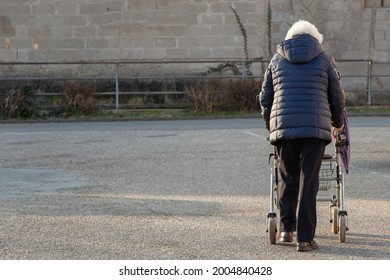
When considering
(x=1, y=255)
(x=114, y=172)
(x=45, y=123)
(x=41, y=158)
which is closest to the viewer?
(x=1, y=255)

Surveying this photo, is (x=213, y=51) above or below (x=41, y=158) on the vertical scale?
above

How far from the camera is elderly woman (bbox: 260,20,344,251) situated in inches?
305

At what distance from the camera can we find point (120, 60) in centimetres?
2609

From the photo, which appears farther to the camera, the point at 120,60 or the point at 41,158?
the point at 120,60

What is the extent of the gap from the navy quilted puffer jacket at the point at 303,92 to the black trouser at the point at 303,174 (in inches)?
4.2

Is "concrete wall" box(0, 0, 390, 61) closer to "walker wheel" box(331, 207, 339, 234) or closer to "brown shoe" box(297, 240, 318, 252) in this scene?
"walker wheel" box(331, 207, 339, 234)

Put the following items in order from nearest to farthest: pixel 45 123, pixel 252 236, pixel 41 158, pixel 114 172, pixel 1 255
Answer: pixel 1 255 → pixel 252 236 → pixel 114 172 → pixel 41 158 → pixel 45 123

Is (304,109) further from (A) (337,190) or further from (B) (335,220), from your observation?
(B) (335,220)

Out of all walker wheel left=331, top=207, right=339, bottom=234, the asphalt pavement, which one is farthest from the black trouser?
walker wheel left=331, top=207, right=339, bottom=234

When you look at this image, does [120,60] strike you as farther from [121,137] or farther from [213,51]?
[121,137]

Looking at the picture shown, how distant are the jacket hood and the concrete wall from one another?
59.9 ft

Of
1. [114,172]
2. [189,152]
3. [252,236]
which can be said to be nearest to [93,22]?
[189,152]

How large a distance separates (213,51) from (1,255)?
18.8 metres

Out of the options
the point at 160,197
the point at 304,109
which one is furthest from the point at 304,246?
the point at 160,197
